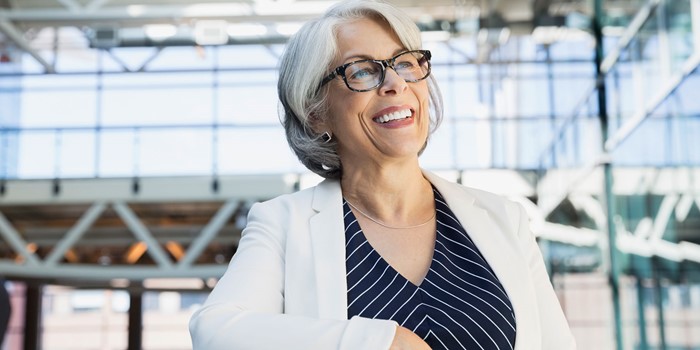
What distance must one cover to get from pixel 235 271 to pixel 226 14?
16218 millimetres

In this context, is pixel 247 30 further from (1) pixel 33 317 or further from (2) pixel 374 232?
(2) pixel 374 232

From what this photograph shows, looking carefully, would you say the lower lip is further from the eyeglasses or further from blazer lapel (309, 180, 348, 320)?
blazer lapel (309, 180, 348, 320)

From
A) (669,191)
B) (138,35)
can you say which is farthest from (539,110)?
(138,35)

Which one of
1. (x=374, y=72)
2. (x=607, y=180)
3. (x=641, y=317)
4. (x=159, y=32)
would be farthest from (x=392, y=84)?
(x=159, y=32)

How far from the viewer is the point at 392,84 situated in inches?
71.1

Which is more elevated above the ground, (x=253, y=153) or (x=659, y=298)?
(x=253, y=153)

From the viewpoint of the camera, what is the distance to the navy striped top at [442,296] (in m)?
1.69

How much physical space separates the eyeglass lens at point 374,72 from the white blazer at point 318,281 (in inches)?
9.5

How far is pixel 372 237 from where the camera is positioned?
6.24 feet

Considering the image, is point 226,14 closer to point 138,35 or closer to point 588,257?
point 138,35

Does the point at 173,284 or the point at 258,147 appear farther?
the point at 173,284

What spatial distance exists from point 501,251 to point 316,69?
506mm

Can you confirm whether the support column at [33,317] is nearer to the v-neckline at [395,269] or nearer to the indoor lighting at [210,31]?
the indoor lighting at [210,31]

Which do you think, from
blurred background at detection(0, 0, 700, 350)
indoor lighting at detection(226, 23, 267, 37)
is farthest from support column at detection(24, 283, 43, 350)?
indoor lighting at detection(226, 23, 267, 37)
